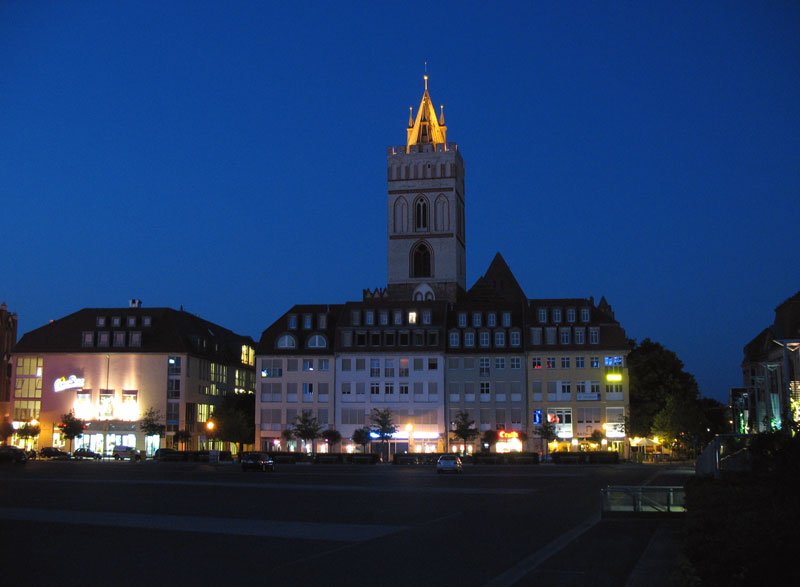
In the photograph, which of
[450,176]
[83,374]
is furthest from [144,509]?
[450,176]

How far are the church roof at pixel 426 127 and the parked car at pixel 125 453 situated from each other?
5555 centimetres

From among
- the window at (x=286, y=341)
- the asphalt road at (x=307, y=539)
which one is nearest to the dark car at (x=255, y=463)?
the asphalt road at (x=307, y=539)

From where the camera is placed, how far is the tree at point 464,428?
97.2m

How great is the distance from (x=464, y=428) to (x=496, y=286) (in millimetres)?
36572

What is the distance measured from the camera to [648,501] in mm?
25766

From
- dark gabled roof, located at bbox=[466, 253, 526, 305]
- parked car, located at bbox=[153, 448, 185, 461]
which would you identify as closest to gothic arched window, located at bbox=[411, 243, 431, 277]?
dark gabled roof, located at bbox=[466, 253, 526, 305]

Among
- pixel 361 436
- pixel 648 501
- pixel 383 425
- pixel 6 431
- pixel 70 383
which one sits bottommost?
pixel 648 501

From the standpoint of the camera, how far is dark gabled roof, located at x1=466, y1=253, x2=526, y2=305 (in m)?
125

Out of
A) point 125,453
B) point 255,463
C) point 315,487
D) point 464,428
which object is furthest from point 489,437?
point 315,487

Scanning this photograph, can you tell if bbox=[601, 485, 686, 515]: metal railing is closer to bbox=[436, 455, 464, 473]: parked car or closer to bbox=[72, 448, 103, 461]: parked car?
bbox=[436, 455, 464, 473]: parked car

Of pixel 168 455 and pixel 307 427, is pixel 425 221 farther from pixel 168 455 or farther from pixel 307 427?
pixel 168 455

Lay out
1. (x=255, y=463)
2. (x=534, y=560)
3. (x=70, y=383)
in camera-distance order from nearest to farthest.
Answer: (x=534, y=560)
(x=255, y=463)
(x=70, y=383)

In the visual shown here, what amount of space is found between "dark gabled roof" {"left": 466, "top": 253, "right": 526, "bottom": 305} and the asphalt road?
3470 inches

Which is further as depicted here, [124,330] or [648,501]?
[124,330]
